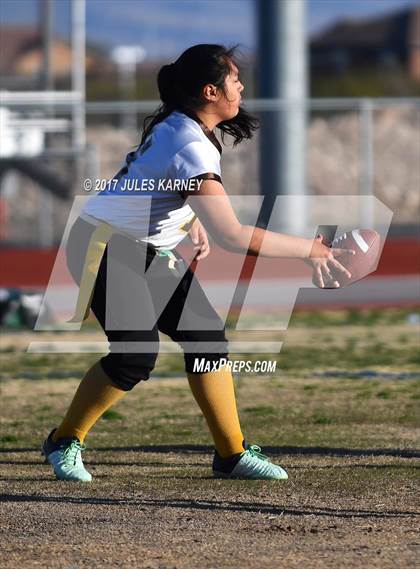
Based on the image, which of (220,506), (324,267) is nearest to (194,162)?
(324,267)

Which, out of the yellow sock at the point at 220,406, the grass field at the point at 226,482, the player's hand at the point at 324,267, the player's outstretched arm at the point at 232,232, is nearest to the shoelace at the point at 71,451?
the grass field at the point at 226,482

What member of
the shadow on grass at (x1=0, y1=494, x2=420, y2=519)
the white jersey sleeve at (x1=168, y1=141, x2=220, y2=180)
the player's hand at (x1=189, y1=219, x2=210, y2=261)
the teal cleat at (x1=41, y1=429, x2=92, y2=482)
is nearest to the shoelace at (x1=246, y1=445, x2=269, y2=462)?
the shadow on grass at (x1=0, y1=494, x2=420, y2=519)

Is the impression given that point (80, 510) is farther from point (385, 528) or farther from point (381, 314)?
point (381, 314)

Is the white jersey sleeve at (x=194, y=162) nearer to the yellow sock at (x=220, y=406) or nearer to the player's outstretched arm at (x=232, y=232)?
the player's outstretched arm at (x=232, y=232)

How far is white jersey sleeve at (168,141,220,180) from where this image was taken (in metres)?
5.32

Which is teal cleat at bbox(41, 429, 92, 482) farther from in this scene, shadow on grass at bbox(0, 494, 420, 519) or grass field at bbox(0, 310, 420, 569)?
shadow on grass at bbox(0, 494, 420, 519)

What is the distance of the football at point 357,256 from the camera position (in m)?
5.23

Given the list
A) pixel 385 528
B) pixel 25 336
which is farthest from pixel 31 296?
pixel 385 528

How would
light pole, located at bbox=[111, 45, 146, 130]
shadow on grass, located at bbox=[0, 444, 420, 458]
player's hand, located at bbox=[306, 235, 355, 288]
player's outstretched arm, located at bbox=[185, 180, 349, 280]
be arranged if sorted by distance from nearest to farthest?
player's hand, located at bbox=[306, 235, 355, 288] < player's outstretched arm, located at bbox=[185, 180, 349, 280] < shadow on grass, located at bbox=[0, 444, 420, 458] < light pole, located at bbox=[111, 45, 146, 130]

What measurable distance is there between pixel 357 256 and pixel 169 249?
0.88 m

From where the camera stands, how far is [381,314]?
49.4 ft

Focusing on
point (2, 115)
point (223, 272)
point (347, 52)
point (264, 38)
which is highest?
point (264, 38)

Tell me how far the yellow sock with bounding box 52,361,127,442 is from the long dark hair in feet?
3.39

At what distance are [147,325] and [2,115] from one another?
13.5 meters
